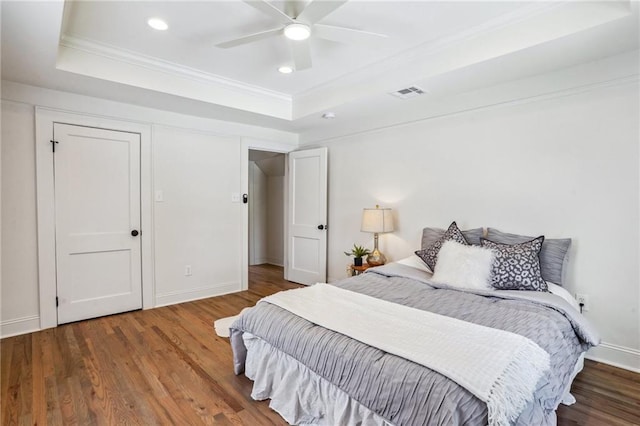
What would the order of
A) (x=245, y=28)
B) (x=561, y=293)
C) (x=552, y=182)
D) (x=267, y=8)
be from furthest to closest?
(x=552, y=182) < (x=245, y=28) < (x=561, y=293) < (x=267, y=8)

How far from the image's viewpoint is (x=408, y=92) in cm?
319

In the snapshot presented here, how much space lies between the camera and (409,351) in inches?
59.2

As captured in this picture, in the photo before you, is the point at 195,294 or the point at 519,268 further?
the point at 195,294

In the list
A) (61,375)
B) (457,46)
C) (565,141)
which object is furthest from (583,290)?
(61,375)

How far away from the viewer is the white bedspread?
1.27 m

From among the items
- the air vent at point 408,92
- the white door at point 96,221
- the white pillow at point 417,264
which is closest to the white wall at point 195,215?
the white door at point 96,221

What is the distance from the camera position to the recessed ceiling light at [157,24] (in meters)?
2.35

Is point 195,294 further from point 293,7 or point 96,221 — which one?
point 293,7

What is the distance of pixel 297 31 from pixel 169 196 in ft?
8.35

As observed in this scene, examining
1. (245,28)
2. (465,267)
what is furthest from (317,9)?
(465,267)

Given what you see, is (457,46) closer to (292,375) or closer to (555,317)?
(555,317)

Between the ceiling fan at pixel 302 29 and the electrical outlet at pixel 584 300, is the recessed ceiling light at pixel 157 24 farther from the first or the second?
the electrical outlet at pixel 584 300

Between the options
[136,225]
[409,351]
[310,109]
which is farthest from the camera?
[310,109]

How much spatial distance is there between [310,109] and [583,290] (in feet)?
10.3
